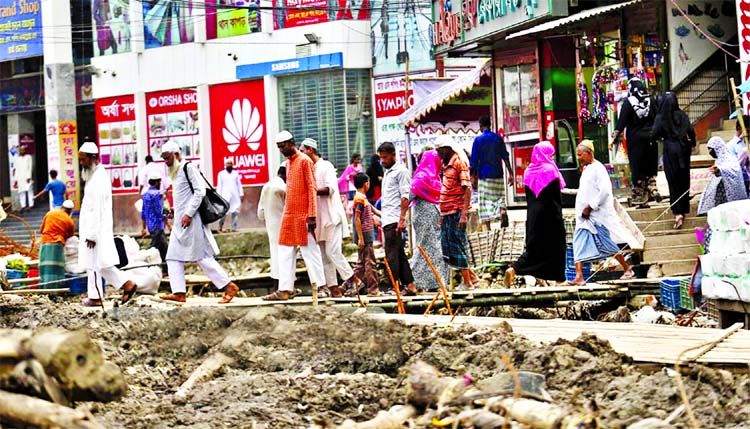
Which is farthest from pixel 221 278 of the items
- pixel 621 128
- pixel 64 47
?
pixel 64 47

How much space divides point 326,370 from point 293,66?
22.3m

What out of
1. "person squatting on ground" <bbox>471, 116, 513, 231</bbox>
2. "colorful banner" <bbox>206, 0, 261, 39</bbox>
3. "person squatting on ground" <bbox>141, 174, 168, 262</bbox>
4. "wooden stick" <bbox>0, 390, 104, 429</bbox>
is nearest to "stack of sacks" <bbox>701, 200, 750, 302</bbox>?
"wooden stick" <bbox>0, 390, 104, 429</bbox>

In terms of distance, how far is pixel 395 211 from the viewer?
14305 mm

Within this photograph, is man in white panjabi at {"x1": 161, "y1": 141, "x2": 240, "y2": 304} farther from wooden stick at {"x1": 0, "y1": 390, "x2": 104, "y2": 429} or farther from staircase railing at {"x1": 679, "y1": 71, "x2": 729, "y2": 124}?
staircase railing at {"x1": 679, "y1": 71, "x2": 729, "y2": 124}

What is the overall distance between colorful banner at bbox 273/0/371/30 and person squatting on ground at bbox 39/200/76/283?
Answer: 1452cm

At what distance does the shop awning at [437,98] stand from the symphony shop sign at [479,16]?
0.69 metres

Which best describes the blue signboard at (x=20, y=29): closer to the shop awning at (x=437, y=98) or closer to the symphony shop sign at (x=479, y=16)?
the symphony shop sign at (x=479, y=16)

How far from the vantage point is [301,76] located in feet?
101

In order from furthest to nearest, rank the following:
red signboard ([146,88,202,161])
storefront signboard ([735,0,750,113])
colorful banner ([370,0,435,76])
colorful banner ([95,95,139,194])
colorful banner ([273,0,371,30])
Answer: colorful banner ([95,95,139,194]), red signboard ([146,88,202,161]), colorful banner ([273,0,371,30]), colorful banner ([370,0,435,76]), storefront signboard ([735,0,750,113])

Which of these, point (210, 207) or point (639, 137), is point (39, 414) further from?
point (639, 137)

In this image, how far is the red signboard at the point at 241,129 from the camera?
104ft

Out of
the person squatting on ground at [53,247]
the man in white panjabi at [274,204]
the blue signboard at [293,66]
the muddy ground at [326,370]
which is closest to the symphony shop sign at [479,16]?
the blue signboard at [293,66]

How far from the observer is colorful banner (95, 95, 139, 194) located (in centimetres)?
3534

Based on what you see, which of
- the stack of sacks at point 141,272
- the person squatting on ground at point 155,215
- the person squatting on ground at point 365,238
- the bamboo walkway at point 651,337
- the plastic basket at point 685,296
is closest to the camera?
the bamboo walkway at point 651,337
